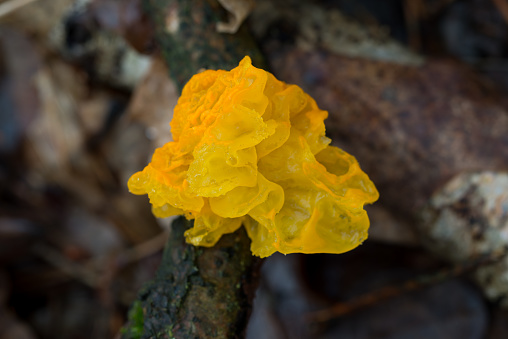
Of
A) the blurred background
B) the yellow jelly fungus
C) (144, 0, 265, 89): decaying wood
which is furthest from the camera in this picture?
the blurred background

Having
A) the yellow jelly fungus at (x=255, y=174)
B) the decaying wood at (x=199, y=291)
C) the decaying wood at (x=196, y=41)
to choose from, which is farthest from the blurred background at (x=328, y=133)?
the decaying wood at (x=199, y=291)

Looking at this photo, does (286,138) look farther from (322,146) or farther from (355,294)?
(355,294)

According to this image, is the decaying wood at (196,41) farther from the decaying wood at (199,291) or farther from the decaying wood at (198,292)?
the decaying wood at (198,292)

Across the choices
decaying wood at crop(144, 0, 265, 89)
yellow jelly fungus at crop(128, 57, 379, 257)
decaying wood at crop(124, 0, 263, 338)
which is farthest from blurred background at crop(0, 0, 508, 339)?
decaying wood at crop(124, 0, 263, 338)

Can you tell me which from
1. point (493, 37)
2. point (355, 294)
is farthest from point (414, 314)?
point (493, 37)

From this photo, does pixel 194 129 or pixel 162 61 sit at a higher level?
pixel 194 129

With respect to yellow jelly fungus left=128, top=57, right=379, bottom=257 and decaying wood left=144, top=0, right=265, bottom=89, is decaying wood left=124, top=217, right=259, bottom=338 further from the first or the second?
decaying wood left=144, top=0, right=265, bottom=89
